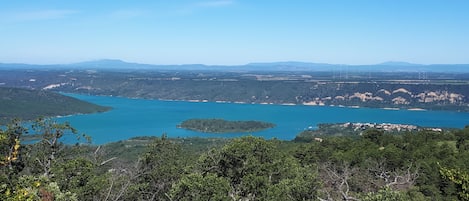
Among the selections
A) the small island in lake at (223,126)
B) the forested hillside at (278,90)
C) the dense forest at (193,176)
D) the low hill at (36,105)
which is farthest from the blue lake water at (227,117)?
the dense forest at (193,176)

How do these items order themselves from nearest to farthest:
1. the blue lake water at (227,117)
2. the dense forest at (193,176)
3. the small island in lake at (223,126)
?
the dense forest at (193,176), the blue lake water at (227,117), the small island in lake at (223,126)

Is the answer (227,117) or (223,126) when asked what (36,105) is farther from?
(223,126)

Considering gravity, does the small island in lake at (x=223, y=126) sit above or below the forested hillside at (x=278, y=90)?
below

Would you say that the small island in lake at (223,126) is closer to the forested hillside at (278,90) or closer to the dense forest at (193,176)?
the forested hillside at (278,90)

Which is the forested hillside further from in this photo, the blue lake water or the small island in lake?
the small island in lake

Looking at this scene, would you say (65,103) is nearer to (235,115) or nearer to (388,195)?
(235,115)
